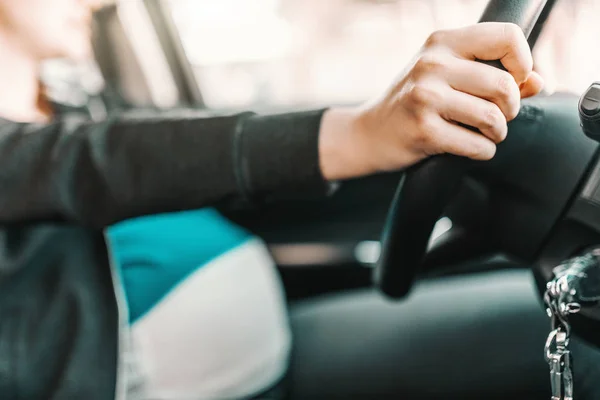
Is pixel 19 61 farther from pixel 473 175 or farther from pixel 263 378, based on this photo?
pixel 473 175

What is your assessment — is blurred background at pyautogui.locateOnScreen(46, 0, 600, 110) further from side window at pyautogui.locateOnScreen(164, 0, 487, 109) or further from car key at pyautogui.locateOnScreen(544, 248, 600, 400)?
car key at pyautogui.locateOnScreen(544, 248, 600, 400)

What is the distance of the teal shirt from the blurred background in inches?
18.3

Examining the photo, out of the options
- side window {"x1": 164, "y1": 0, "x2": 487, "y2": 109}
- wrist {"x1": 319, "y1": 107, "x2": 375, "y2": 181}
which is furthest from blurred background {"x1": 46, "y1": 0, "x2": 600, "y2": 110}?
wrist {"x1": 319, "y1": 107, "x2": 375, "y2": 181}

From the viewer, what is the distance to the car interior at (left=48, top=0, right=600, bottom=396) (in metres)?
0.48

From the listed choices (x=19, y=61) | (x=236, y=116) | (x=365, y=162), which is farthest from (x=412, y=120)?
(x=19, y=61)

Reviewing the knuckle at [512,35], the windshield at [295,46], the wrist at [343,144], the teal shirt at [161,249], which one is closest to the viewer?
the knuckle at [512,35]

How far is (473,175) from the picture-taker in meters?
0.56

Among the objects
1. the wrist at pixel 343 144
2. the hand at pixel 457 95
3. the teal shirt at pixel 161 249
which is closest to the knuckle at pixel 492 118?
the hand at pixel 457 95

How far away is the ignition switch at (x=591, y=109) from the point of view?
1.32 ft

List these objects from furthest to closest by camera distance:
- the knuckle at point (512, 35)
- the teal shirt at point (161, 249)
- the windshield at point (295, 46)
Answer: the windshield at point (295, 46)
the teal shirt at point (161, 249)
the knuckle at point (512, 35)

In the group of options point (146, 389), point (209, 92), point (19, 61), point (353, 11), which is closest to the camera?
point (146, 389)

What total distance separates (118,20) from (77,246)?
1.19 m

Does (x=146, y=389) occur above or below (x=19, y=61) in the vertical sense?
below

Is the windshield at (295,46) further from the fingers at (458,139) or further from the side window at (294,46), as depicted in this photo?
the fingers at (458,139)
